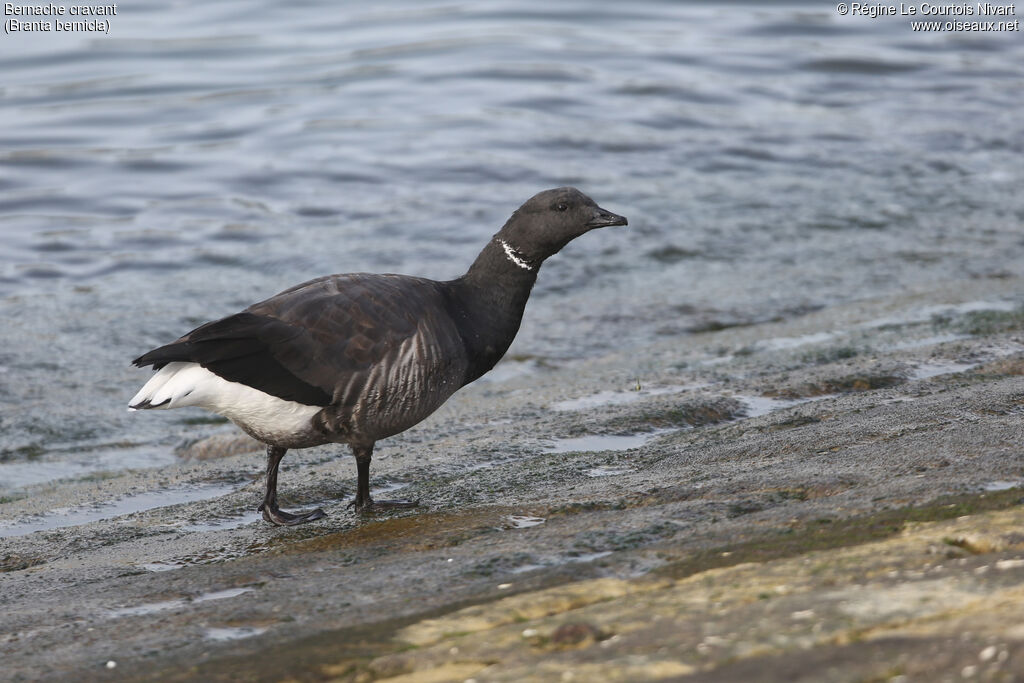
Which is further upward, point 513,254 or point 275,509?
point 513,254

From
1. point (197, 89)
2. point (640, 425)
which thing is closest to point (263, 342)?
point (640, 425)

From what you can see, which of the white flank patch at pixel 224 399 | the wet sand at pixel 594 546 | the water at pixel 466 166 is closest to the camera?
the wet sand at pixel 594 546

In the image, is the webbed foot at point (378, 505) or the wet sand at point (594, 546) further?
the webbed foot at point (378, 505)

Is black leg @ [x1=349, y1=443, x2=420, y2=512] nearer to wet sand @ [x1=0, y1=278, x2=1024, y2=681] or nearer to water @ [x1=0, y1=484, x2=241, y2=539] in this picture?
wet sand @ [x1=0, y1=278, x2=1024, y2=681]

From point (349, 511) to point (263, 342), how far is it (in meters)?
0.99

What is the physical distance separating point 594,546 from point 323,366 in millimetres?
1904

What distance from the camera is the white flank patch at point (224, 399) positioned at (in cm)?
593

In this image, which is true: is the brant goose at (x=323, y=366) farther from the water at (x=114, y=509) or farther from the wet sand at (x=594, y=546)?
the water at (x=114, y=509)

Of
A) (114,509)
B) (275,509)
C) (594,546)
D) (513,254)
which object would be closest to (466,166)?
(513,254)

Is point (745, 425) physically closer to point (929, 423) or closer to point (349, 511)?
point (929, 423)

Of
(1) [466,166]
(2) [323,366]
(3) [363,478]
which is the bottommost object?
(3) [363,478]

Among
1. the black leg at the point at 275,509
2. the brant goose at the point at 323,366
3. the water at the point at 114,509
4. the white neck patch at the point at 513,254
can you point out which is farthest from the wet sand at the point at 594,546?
the white neck patch at the point at 513,254

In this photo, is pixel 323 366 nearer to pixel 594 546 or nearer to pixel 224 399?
pixel 224 399

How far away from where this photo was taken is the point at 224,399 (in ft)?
19.6
